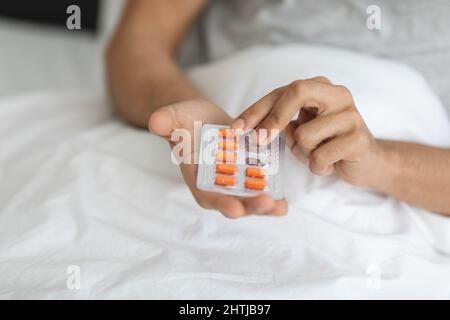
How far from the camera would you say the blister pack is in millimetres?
479

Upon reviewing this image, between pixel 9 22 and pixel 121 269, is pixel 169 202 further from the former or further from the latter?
pixel 9 22

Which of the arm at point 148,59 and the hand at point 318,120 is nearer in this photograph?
the hand at point 318,120

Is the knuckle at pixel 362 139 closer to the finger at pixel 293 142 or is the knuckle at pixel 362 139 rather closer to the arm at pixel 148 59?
the finger at pixel 293 142

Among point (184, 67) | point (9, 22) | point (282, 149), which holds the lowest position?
point (282, 149)

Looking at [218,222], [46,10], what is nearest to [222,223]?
[218,222]

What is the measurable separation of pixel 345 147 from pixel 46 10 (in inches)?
35.5

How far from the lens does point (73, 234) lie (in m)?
0.55

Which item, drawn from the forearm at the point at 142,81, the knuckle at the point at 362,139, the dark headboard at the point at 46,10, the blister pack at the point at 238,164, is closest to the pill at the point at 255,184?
the blister pack at the point at 238,164

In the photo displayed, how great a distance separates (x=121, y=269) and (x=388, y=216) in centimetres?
29

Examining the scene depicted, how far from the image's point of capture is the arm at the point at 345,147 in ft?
1.58

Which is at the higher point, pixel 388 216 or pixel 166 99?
pixel 166 99

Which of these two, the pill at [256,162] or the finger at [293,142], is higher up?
the finger at [293,142]

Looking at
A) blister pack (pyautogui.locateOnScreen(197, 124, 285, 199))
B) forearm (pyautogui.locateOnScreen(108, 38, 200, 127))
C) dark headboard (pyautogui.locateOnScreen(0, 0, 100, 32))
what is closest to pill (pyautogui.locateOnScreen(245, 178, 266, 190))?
blister pack (pyautogui.locateOnScreen(197, 124, 285, 199))

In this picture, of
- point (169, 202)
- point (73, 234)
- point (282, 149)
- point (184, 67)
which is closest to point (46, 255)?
point (73, 234)
